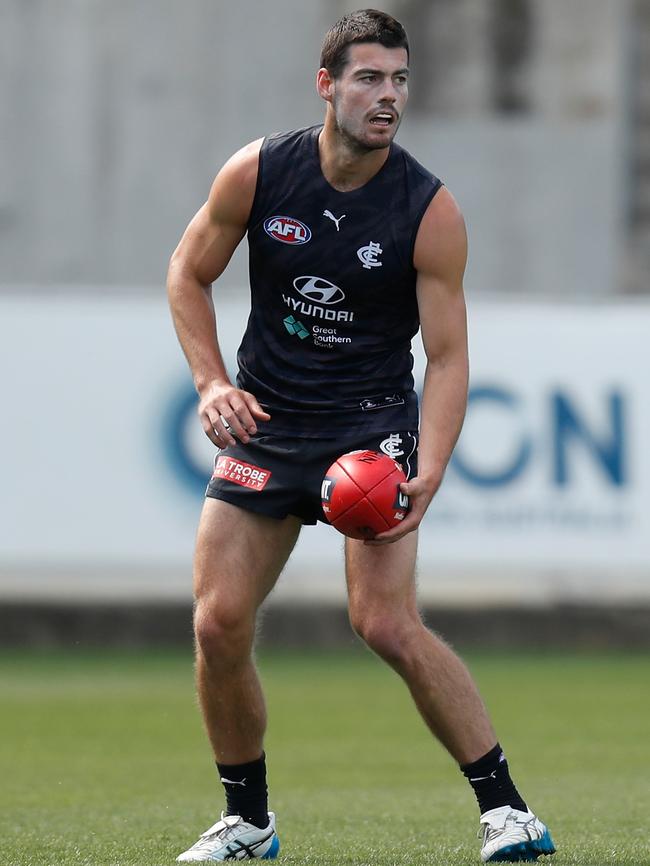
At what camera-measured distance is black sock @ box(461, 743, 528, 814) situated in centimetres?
604

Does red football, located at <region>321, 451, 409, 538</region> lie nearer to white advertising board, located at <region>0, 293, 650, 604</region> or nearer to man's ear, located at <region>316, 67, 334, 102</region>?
man's ear, located at <region>316, 67, 334, 102</region>

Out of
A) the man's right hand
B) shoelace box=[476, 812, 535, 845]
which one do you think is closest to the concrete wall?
the man's right hand

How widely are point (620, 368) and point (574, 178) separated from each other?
4.56 metres

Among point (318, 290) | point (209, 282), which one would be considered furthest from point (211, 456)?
point (318, 290)

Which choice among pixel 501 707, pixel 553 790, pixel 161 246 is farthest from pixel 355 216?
pixel 161 246

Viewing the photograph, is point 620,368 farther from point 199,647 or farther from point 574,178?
point 199,647

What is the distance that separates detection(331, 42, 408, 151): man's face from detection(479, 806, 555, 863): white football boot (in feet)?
7.02

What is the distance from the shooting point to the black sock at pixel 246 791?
6258 mm

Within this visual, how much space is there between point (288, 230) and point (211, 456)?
741 cm

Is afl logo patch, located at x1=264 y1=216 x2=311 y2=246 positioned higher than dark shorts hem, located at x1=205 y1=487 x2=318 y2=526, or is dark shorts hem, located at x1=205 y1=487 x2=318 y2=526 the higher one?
afl logo patch, located at x1=264 y1=216 x2=311 y2=246

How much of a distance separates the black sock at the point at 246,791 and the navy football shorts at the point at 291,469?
0.84m

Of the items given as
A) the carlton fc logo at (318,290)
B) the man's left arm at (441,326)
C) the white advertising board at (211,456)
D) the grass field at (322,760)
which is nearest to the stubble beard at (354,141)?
the man's left arm at (441,326)

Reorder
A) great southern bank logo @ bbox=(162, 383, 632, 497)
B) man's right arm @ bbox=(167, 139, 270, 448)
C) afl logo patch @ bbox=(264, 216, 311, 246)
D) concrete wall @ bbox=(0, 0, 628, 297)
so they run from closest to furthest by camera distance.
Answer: man's right arm @ bbox=(167, 139, 270, 448) → afl logo patch @ bbox=(264, 216, 311, 246) → great southern bank logo @ bbox=(162, 383, 632, 497) → concrete wall @ bbox=(0, 0, 628, 297)

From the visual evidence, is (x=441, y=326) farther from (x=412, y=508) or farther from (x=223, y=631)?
(x=223, y=631)
